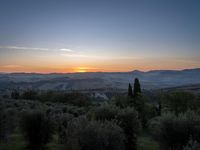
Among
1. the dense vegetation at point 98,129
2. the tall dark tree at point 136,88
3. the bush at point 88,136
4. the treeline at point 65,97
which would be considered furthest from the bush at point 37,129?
the treeline at point 65,97

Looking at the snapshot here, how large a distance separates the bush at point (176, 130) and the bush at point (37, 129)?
30.9 feet

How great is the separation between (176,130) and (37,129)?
1164 cm

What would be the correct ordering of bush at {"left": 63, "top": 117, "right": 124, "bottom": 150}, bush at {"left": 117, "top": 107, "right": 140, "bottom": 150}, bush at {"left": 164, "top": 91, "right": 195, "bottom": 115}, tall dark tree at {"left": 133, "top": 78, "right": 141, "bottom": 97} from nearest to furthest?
1. bush at {"left": 63, "top": 117, "right": 124, "bottom": 150}
2. bush at {"left": 117, "top": 107, "right": 140, "bottom": 150}
3. bush at {"left": 164, "top": 91, "right": 195, "bottom": 115}
4. tall dark tree at {"left": 133, "top": 78, "right": 141, "bottom": 97}

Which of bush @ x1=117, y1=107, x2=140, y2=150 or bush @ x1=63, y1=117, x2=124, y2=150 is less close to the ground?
bush @ x1=63, y1=117, x2=124, y2=150

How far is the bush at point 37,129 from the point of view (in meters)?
23.7

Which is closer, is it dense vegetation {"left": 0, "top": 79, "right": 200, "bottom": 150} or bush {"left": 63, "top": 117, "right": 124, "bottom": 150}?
bush {"left": 63, "top": 117, "right": 124, "bottom": 150}

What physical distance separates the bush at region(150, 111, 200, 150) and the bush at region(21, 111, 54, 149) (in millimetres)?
9406

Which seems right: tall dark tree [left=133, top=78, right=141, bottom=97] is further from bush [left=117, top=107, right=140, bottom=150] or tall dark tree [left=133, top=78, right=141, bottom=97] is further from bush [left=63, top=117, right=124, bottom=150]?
bush [left=63, top=117, right=124, bottom=150]

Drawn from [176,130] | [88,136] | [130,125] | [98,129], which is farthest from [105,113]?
[88,136]

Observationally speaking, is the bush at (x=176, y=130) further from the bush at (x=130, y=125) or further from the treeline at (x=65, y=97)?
the treeline at (x=65, y=97)

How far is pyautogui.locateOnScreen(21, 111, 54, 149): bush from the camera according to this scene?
2373cm

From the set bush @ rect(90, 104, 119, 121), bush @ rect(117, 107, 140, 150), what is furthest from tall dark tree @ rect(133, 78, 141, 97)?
bush @ rect(90, 104, 119, 121)

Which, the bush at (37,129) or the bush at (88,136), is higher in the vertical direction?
the bush at (88,136)

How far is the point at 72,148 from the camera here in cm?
1402
